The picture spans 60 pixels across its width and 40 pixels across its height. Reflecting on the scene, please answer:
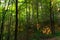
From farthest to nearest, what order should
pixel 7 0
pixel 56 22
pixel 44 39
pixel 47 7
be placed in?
pixel 56 22 → pixel 47 7 → pixel 44 39 → pixel 7 0

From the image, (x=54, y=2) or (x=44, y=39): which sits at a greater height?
(x=54, y=2)

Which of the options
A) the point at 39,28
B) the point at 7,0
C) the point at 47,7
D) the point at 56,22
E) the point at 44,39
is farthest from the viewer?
the point at 56,22

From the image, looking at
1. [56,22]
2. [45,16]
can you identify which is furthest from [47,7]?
[56,22]

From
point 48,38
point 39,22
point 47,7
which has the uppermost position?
point 47,7

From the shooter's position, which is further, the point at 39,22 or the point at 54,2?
the point at 39,22

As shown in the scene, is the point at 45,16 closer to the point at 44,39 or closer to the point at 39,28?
the point at 39,28

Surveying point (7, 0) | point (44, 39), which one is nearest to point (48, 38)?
point (44, 39)

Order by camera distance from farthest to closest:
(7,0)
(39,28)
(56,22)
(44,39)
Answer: (56,22)
(39,28)
(44,39)
(7,0)

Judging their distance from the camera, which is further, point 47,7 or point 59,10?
point 59,10

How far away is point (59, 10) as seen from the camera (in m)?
22.7

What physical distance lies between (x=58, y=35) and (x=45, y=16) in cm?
302

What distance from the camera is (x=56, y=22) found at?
942 inches

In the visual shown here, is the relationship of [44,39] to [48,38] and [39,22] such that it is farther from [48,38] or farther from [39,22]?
[39,22]

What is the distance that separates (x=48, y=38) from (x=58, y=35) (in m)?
1.44
